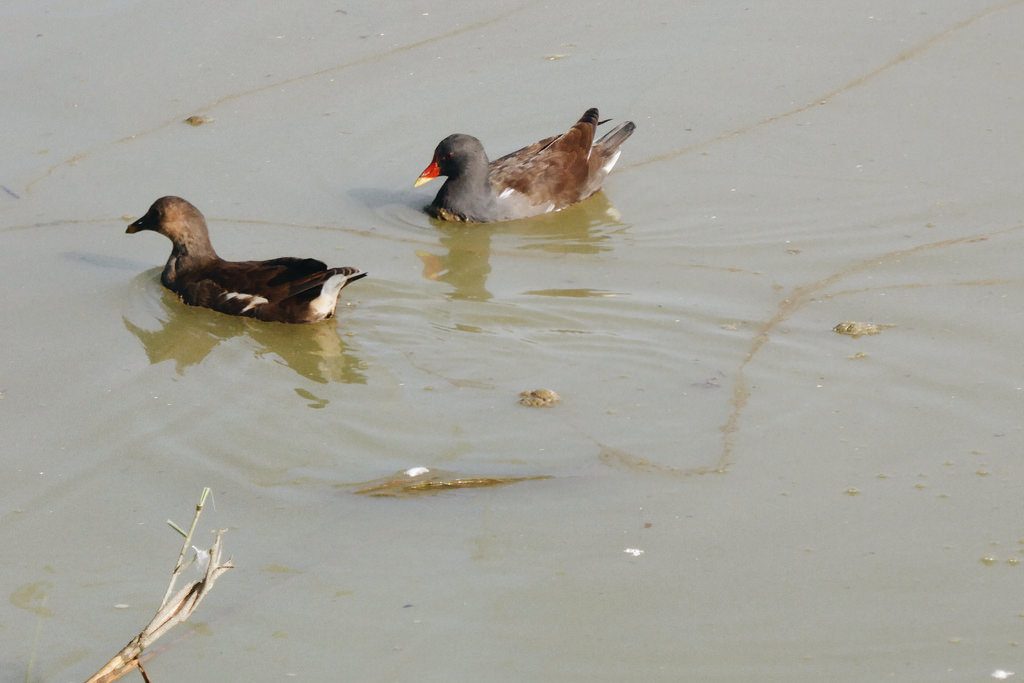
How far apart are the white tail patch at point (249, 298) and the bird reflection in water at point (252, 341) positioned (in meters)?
0.12

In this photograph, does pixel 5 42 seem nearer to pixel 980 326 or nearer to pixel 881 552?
pixel 980 326

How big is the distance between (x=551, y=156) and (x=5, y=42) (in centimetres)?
466

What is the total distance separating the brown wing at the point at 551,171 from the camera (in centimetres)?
923

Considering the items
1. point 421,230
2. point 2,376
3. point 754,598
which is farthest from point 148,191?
point 754,598

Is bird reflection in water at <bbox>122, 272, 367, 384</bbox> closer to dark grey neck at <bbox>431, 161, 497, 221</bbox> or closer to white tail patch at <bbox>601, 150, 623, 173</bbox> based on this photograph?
dark grey neck at <bbox>431, 161, 497, 221</bbox>

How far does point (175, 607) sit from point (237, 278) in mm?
3874

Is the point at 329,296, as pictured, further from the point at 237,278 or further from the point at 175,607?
the point at 175,607

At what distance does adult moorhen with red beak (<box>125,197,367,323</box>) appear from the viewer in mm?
7422

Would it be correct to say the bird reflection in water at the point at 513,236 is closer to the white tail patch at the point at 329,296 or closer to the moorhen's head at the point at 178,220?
the white tail patch at the point at 329,296

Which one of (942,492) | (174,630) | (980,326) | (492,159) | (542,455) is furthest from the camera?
(492,159)

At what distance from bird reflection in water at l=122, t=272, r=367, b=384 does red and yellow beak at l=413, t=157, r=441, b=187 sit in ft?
6.03

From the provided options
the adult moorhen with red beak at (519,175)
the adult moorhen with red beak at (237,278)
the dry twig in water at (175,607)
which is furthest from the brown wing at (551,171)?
the dry twig in water at (175,607)

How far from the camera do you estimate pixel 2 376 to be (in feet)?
22.9

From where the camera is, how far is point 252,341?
7562mm
